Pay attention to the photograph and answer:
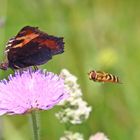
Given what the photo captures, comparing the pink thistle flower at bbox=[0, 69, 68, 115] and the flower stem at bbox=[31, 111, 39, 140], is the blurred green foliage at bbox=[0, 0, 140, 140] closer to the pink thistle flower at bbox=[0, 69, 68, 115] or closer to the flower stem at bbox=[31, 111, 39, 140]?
the pink thistle flower at bbox=[0, 69, 68, 115]

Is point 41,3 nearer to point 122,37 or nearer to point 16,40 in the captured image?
point 122,37

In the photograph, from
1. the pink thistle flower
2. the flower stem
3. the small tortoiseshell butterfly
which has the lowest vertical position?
the flower stem

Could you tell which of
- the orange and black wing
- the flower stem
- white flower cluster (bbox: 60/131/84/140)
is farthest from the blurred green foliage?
the flower stem

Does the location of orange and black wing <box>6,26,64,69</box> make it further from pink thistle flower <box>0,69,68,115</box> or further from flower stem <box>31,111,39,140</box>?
flower stem <box>31,111,39,140</box>

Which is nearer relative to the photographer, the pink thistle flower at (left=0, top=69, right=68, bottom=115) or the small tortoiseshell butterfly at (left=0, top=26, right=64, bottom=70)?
the pink thistle flower at (left=0, top=69, right=68, bottom=115)

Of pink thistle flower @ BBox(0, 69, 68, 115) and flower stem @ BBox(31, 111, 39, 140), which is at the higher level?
pink thistle flower @ BBox(0, 69, 68, 115)

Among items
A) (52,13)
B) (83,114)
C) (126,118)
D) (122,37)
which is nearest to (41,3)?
(52,13)

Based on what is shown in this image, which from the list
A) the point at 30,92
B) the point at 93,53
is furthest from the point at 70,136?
the point at 93,53

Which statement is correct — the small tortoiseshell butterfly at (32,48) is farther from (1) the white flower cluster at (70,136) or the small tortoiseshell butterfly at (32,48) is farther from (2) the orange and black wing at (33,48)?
(1) the white flower cluster at (70,136)

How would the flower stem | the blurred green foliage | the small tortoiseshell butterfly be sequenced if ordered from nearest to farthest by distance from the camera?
the flower stem → the small tortoiseshell butterfly → the blurred green foliage

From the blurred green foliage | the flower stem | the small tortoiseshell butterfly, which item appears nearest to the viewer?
the flower stem
